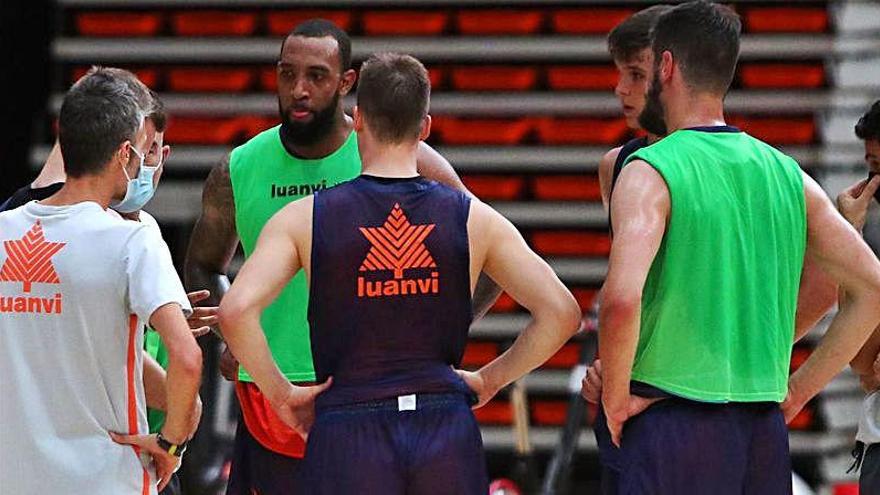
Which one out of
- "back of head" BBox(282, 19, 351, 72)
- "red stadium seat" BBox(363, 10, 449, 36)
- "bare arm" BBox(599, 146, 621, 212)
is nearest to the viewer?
"bare arm" BBox(599, 146, 621, 212)

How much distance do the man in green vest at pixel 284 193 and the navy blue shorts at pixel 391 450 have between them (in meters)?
0.98

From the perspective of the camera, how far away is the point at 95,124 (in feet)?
13.3

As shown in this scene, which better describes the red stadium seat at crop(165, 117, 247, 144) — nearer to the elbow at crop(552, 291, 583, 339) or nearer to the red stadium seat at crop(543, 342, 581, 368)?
the red stadium seat at crop(543, 342, 581, 368)

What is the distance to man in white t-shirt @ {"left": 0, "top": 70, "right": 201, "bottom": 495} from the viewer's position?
153 inches

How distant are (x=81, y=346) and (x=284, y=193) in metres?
1.44

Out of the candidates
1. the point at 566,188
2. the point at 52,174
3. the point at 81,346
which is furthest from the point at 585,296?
the point at 81,346

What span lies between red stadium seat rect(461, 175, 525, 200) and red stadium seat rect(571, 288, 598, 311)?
0.74m

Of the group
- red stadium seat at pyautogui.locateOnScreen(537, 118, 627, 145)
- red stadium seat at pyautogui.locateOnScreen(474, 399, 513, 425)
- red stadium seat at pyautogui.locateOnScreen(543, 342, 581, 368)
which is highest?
red stadium seat at pyautogui.locateOnScreen(537, 118, 627, 145)

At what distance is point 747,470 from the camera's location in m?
4.16

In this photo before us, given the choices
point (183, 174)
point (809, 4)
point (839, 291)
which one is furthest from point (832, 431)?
point (839, 291)

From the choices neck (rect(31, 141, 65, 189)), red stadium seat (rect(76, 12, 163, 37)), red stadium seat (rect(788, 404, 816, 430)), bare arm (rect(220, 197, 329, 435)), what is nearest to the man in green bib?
bare arm (rect(220, 197, 329, 435))

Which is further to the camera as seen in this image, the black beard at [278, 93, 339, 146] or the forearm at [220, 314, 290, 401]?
the black beard at [278, 93, 339, 146]

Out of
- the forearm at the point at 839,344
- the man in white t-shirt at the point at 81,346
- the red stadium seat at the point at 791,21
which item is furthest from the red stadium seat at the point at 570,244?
the man in white t-shirt at the point at 81,346

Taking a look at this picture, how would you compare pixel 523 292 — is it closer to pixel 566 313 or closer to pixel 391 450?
pixel 566 313
